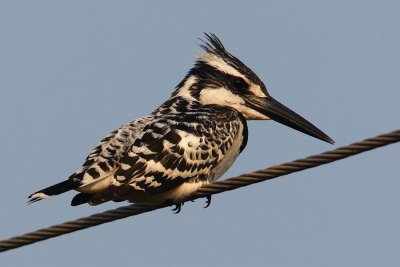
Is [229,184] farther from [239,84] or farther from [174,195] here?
[239,84]

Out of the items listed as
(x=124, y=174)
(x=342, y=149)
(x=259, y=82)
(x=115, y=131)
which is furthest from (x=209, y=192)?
(x=259, y=82)

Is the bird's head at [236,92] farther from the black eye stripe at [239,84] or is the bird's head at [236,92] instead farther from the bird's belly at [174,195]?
the bird's belly at [174,195]

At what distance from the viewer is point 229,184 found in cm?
571

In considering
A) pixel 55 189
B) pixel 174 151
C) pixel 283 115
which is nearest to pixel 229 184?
pixel 174 151

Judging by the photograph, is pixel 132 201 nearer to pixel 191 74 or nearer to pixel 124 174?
pixel 124 174

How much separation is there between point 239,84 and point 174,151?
161 cm

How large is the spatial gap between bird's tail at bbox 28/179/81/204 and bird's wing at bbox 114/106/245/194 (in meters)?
0.30

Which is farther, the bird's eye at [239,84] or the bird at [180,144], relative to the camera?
the bird's eye at [239,84]

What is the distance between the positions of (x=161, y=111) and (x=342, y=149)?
8.79 feet

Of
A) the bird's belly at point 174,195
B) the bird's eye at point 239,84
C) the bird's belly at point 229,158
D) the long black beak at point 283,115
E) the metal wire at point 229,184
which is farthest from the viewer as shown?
the bird's eye at point 239,84

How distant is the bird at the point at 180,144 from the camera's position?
258 inches

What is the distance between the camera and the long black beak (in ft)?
26.5

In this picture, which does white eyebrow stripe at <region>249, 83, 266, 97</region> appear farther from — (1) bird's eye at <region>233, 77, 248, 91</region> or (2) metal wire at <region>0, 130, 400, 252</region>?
(2) metal wire at <region>0, 130, 400, 252</region>

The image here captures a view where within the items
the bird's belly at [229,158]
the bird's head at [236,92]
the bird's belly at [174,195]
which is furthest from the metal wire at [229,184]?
the bird's head at [236,92]
